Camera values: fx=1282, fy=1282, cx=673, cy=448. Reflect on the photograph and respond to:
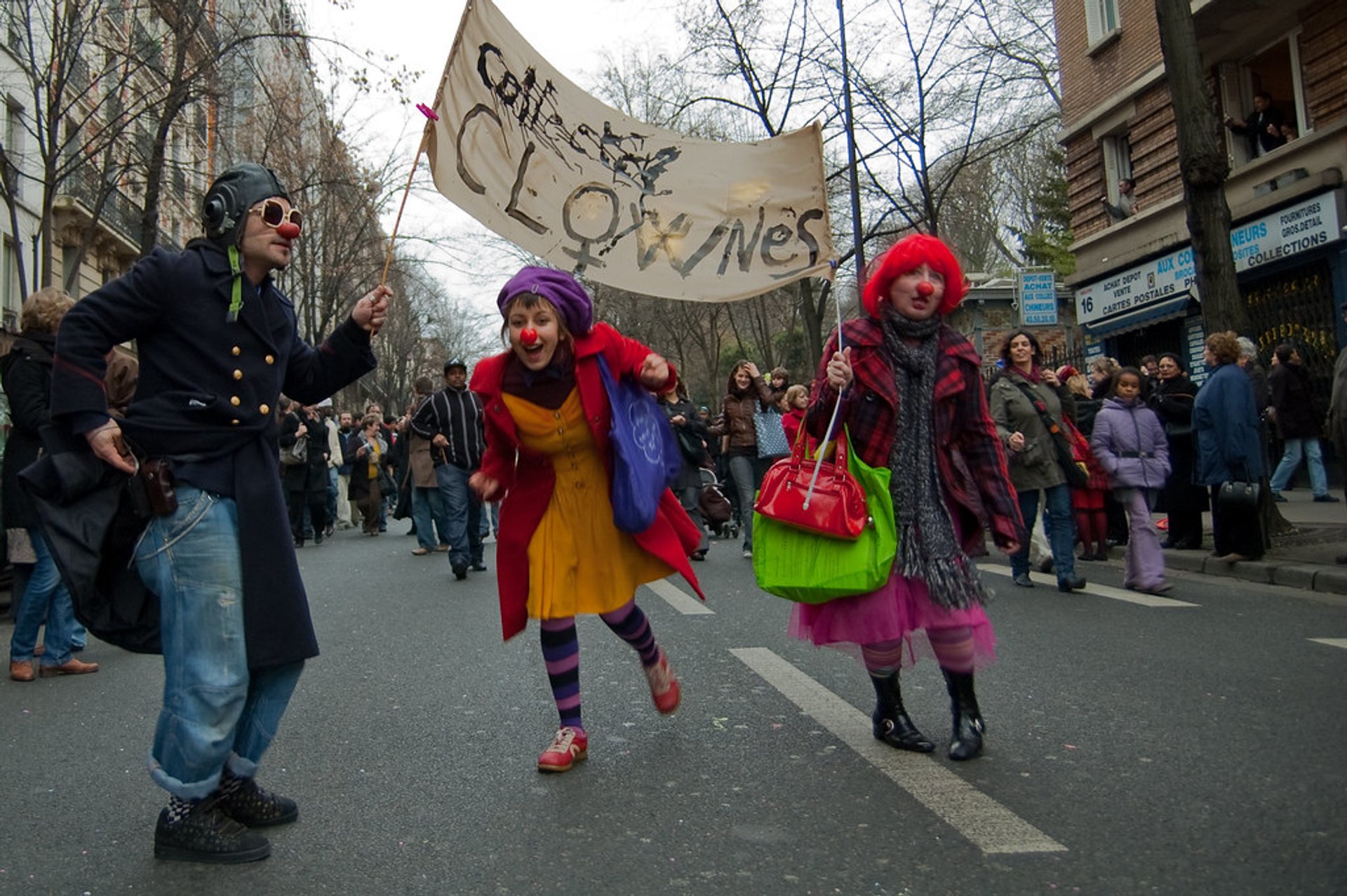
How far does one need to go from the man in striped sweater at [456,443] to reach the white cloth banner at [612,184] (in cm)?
557

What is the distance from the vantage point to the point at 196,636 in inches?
131

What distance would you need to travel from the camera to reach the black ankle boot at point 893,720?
436 centimetres

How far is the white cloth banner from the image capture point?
17.2 feet

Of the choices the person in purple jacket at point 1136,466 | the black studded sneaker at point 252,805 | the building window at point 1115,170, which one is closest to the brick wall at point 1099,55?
the building window at point 1115,170

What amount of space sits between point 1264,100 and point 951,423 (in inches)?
647

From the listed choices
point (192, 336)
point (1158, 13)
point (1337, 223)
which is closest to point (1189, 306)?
point (1337, 223)

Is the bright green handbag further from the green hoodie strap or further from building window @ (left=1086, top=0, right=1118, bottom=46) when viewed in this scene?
building window @ (left=1086, top=0, right=1118, bottom=46)

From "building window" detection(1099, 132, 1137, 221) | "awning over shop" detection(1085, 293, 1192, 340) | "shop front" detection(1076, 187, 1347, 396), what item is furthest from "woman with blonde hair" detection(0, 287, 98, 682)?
"building window" detection(1099, 132, 1137, 221)

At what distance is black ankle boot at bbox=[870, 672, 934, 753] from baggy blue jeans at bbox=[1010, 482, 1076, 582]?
492cm

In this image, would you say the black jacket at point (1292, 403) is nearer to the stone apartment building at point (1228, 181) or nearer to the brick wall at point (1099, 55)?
the stone apartment building at point (1228, 181)

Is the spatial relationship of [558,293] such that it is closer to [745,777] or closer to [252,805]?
[745,777]

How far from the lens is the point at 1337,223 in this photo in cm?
1623

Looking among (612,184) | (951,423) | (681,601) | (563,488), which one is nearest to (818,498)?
(951,423)

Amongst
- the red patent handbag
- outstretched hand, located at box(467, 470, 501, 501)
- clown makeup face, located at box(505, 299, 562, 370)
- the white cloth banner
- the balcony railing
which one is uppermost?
the balcony railing
